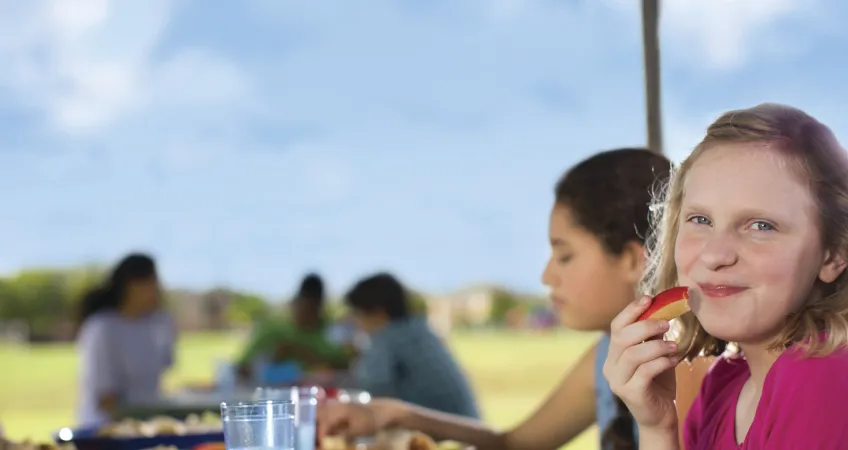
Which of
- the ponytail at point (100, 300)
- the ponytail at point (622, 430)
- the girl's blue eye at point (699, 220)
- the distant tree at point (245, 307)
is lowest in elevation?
the distant tree at point (245, 307)

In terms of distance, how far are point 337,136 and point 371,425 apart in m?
25.7

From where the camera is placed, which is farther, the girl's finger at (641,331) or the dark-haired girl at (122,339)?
the dark-haired girl at (122,339)

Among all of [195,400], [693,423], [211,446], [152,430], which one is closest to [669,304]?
[693,423]

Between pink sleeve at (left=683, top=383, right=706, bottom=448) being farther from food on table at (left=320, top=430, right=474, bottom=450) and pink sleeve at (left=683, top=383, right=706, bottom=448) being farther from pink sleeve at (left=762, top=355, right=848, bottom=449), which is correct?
food on table at (left=320, top=430, right=474, bottom=450)

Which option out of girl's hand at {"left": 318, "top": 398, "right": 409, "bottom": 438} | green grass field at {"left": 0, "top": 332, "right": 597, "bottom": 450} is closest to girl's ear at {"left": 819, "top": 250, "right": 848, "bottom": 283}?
girl's hand at {"left": 318, "top": 398, "right": 409, "bottom": 438}

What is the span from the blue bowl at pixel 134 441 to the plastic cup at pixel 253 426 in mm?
603

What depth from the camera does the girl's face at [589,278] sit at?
5.49 feet

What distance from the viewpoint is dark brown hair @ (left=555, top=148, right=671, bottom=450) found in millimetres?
1697

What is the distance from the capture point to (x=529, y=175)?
1127 inches

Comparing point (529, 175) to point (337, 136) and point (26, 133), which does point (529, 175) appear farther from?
point (26, 133)

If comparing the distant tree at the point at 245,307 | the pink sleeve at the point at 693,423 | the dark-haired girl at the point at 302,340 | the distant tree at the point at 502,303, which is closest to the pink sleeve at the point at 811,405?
the pink sleeve at the point at 693,423

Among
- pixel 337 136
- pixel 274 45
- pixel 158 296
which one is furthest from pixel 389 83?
pixel 158 296

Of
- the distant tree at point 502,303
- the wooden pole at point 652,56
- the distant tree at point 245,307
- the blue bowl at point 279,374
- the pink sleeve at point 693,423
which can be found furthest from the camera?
the distant tree at point 502,303

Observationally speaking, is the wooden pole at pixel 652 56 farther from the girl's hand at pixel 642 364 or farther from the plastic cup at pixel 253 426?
A: the plastic cup at pixel 253 426
